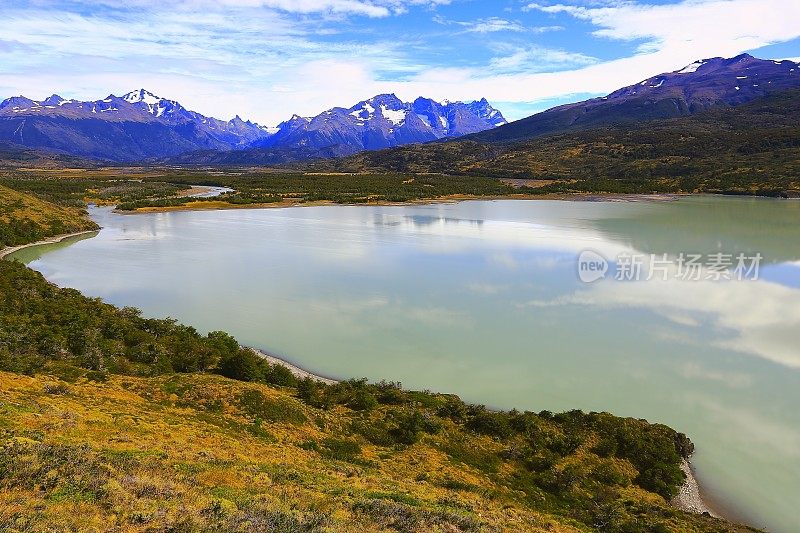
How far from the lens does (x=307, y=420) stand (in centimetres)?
1616

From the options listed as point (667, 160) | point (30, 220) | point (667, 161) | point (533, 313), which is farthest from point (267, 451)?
point (667, 160)

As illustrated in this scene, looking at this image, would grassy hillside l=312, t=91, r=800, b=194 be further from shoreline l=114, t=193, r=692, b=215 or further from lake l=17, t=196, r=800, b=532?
lake l=17, t=196, r=800, b=532

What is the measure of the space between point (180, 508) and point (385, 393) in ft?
36.0

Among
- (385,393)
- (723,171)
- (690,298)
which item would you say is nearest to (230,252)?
(385,393)

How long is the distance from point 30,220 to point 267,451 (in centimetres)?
6169

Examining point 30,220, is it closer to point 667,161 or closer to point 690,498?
point 690,498

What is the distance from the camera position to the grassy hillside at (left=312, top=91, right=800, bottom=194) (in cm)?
11188

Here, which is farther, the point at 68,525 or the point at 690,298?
the point at 690,298

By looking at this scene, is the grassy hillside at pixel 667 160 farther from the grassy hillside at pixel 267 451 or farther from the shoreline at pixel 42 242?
the grassy hillside at pixel 267 451

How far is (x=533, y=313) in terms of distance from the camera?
Result: 28.4 metres

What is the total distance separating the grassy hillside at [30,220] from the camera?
52.8m

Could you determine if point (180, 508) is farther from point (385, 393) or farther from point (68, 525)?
point (385, 393)

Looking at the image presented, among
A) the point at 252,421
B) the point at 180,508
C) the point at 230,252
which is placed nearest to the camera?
the point at 180,508

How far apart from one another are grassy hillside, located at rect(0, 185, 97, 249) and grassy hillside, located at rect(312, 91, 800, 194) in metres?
94.0
